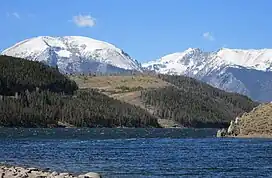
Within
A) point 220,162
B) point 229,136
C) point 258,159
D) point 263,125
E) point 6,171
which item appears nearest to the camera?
point 6,171

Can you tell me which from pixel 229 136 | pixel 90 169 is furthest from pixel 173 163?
pixel 229 136

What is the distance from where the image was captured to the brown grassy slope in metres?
172

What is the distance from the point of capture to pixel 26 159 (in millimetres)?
87312

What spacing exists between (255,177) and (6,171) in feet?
78.2

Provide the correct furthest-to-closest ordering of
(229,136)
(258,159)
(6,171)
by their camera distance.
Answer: (229,136) < (258,159) < (6,171)

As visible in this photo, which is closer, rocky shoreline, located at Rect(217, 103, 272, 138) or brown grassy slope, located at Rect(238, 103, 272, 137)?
brown grassy slope, located at Rect(238, 103, 272, 137)

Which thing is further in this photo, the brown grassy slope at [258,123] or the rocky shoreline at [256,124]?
the rocky shoreline at [256,124]

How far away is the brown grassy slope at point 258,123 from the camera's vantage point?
172500 mm

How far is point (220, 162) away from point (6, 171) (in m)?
32.0

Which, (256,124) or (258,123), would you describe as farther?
(256,124)

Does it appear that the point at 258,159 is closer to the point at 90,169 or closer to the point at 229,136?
the point at 90,169

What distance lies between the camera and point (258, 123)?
17738cm

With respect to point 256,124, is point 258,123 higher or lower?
higher

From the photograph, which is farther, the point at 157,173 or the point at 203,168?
the point at 203,168
